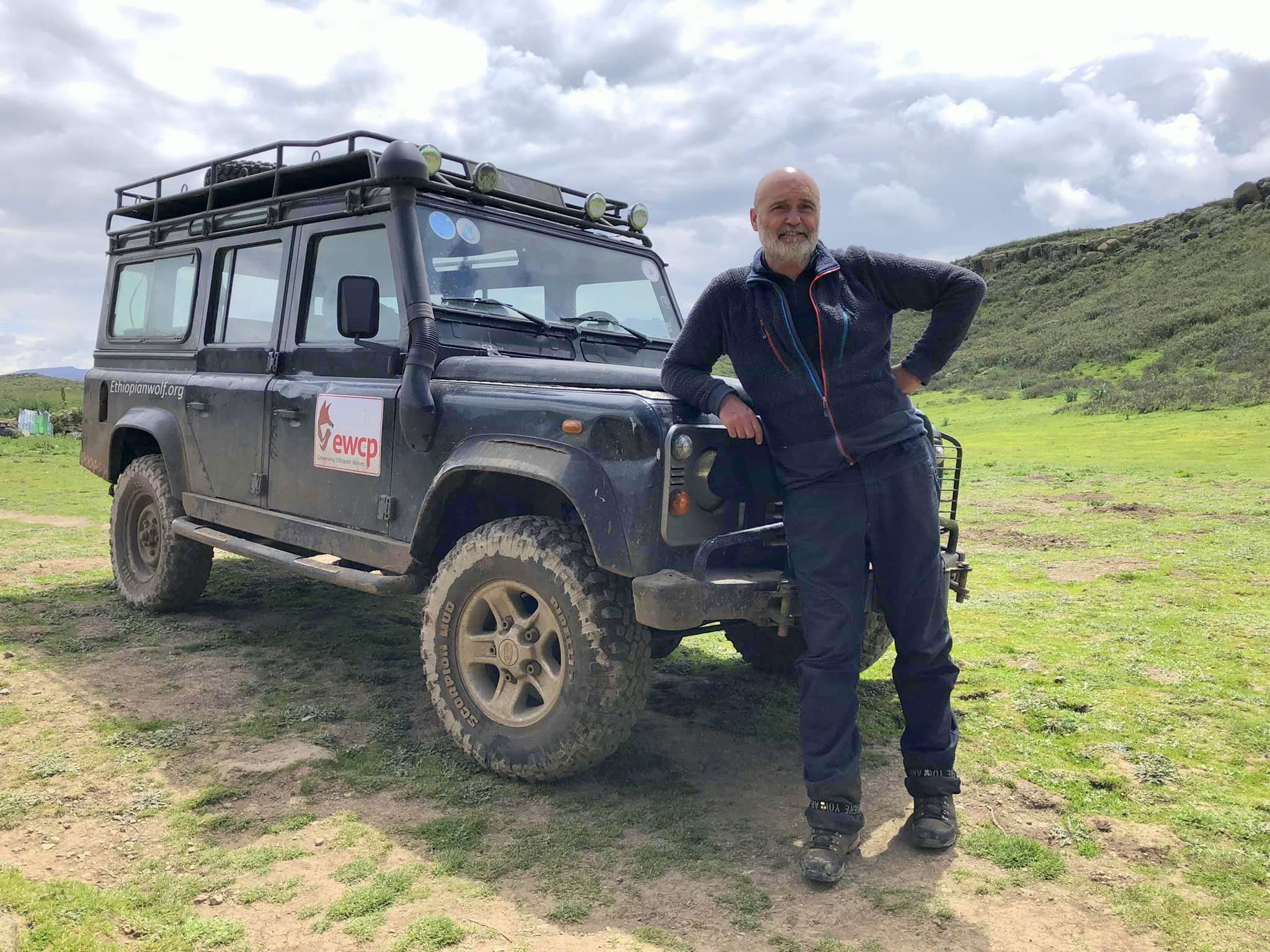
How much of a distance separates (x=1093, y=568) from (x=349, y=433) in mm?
6189

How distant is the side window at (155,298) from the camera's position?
19.6 ft

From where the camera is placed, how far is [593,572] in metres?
3.50

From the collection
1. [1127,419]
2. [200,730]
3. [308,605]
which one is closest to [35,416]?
[308,605]

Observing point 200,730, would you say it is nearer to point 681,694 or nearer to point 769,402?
A: point 681,694

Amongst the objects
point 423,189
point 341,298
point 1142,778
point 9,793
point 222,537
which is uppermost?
point 423,189

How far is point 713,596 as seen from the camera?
127 inches

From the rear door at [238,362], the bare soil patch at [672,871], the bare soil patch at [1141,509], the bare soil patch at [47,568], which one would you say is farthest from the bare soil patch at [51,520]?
the bare soil patch at [1141,509]

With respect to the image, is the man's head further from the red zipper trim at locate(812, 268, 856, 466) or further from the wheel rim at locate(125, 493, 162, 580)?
the wheel rim at locate(125, 493, 162, 580)

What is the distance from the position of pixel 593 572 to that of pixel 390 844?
1135 millimetres

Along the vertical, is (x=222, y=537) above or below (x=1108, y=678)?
above

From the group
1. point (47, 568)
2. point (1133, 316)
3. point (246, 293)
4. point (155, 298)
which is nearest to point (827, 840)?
point (246, 293)

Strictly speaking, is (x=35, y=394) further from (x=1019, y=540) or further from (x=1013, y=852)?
(x=1013, y=852)

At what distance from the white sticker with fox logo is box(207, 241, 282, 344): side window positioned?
82cm

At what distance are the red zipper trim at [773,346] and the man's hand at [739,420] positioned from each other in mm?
193
